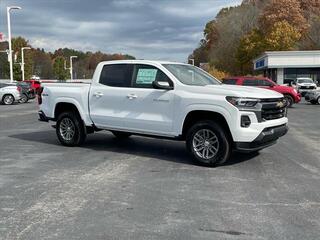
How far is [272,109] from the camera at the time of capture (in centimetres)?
884

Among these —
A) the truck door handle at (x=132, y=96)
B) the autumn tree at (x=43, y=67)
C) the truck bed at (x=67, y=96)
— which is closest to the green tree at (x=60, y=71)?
the autumn tree at (x=43, y=67)

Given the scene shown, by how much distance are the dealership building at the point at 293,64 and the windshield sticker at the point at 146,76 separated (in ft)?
154

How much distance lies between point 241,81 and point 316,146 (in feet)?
45.9

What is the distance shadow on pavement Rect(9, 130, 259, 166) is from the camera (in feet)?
31.8

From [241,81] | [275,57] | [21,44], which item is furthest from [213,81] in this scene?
[21,44]

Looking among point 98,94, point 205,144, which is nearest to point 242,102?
point 205,144

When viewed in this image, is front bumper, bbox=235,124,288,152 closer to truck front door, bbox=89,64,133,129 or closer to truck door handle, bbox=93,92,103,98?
truck front door, bbox=89,64,133,129

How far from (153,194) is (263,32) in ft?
221

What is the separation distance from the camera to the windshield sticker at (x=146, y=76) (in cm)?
959

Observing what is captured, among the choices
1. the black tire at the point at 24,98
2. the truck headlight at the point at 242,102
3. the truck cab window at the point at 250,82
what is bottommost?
the black tire at the point at 24,98

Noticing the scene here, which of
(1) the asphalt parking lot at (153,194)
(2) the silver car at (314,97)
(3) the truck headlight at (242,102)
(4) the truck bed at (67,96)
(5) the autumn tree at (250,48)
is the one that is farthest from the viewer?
(5) the autumn tree at (250,48)

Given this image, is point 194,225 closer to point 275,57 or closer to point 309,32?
point 275,57

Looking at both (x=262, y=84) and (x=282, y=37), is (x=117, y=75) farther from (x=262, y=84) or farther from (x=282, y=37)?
(x=282, y=37)

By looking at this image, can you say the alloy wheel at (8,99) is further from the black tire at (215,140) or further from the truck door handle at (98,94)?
the black tire at (215,140)
